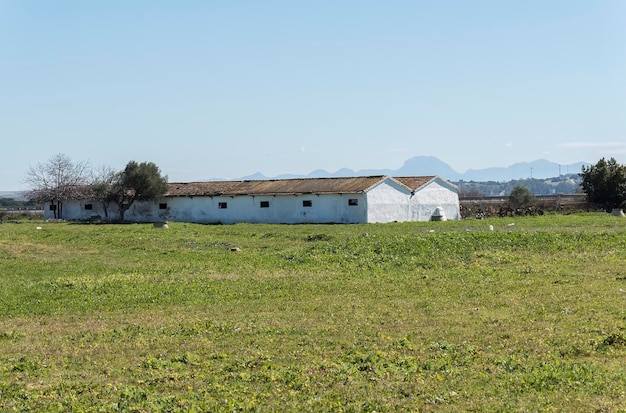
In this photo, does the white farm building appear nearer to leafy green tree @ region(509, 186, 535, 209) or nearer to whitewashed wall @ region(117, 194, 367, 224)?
whitewashed wall @ region(117, 194, 367, 224)

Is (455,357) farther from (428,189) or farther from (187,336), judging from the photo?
(428,189)

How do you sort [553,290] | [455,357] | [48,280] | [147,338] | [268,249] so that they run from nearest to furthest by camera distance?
[455,357], [147,338], [553,290], [48,280], [268,249]

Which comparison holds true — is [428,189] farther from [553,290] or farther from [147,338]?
[147,338]

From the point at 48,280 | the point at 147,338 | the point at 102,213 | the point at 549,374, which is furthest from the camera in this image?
the point at 102,213

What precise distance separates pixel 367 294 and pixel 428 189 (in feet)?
133

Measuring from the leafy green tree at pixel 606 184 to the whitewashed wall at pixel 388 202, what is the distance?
16856 millimetres

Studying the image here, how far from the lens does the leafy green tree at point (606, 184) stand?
2368 inches

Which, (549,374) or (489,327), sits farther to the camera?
(489,327)

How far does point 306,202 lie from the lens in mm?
57281

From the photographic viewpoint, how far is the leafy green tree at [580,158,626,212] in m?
60.2

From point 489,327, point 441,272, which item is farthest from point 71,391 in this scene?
point 441,272

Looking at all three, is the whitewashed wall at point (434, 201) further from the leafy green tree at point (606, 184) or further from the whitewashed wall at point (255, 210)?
the leafy green tree at point (606, 184)

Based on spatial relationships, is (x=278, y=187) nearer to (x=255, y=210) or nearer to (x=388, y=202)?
(x=255, y=210)

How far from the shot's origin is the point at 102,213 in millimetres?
67500
